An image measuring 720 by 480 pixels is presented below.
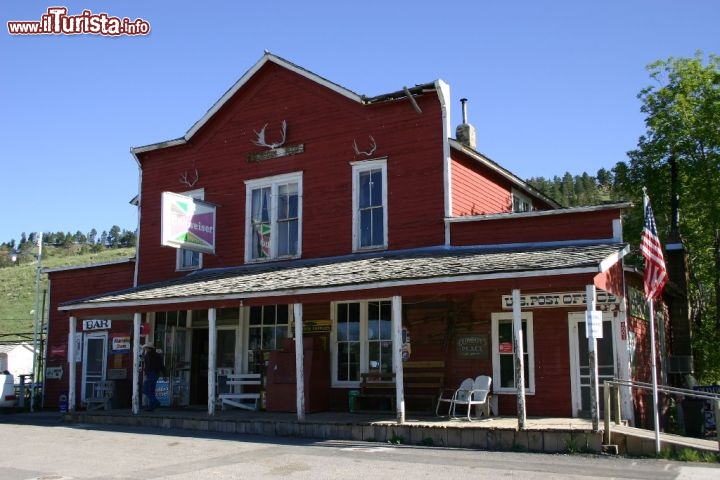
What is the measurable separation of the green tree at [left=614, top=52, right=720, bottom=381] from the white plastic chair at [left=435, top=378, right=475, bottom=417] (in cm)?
1150

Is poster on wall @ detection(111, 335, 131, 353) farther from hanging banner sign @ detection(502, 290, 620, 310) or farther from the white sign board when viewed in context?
the white sign board

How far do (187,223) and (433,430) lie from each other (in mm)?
8764

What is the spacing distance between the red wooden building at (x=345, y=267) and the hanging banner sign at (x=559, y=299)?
0.10ft

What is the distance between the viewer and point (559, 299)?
1485cm

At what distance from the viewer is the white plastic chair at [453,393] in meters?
14.6

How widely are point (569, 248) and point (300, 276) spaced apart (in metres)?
5.60

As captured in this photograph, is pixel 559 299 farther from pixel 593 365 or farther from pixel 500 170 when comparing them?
pixel 500 170

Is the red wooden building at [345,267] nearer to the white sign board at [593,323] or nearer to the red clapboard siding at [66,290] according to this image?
the red clapboard siding at [66,290]

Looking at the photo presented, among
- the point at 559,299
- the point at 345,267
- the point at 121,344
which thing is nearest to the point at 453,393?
the point at 559,299

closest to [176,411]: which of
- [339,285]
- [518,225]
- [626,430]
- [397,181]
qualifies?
[339,285]

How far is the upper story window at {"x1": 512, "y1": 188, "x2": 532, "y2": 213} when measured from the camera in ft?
67.7

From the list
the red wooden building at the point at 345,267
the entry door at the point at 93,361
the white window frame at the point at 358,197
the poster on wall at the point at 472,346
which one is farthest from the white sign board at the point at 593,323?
the entry door at the point at 93,361

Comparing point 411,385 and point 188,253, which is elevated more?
point 188,253

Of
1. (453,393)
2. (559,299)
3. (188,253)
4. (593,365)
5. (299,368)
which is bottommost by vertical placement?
(453,393)
